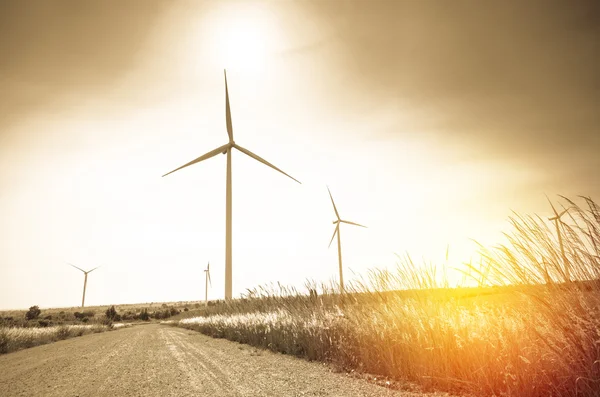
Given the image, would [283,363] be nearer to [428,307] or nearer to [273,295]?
[428,307]

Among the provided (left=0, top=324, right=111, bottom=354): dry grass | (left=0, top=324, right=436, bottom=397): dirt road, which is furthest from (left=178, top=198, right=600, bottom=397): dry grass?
(left=0, top=324, right=111, bottom=354): dry grass

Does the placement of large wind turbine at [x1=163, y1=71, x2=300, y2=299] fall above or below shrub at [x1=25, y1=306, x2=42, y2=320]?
above

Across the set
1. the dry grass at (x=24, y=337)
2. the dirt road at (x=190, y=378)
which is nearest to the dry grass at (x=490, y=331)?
the dirt road at (x=190, y=378)

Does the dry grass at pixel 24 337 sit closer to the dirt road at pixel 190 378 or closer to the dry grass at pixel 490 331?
the dirt road at pixel 190 378

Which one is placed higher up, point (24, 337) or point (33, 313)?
point (33, 313)

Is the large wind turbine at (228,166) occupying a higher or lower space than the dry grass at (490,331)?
higher

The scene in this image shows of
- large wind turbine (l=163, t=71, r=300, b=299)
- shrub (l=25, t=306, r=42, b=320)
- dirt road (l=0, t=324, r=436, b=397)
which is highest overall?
large wind turbine (l=163, t=71, r=300, b=299)

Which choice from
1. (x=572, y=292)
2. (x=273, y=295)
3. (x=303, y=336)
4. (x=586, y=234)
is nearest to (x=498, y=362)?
(x=572, y=292)

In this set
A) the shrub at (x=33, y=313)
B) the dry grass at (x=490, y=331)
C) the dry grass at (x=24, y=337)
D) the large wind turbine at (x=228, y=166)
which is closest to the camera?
the dry grass at (x=490, y=331)

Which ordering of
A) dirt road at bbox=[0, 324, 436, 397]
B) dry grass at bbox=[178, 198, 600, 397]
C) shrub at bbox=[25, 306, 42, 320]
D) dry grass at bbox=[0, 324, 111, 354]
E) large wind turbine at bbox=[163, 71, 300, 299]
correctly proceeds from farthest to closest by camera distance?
shrub at bbox=[25, 306, 42, 320]
large wind turbine at bbox=[163, 71, 300, 299]
dry grass at bbox=[0, 324, 111, 354]
dirt road at bbox=[0, 324, 436, 397]
dry grass at bbox=[178, 198, 600, 397]

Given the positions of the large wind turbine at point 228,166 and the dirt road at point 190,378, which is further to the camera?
the large wind turbine at point 228,166

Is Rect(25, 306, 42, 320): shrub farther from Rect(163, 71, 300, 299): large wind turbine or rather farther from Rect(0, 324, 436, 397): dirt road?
Rect(0, 324, 436, 397): dirt road

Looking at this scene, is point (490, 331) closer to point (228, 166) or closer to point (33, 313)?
point (228, 166)

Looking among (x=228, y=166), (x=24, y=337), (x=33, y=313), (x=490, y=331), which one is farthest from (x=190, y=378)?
(x=33, y=313)
